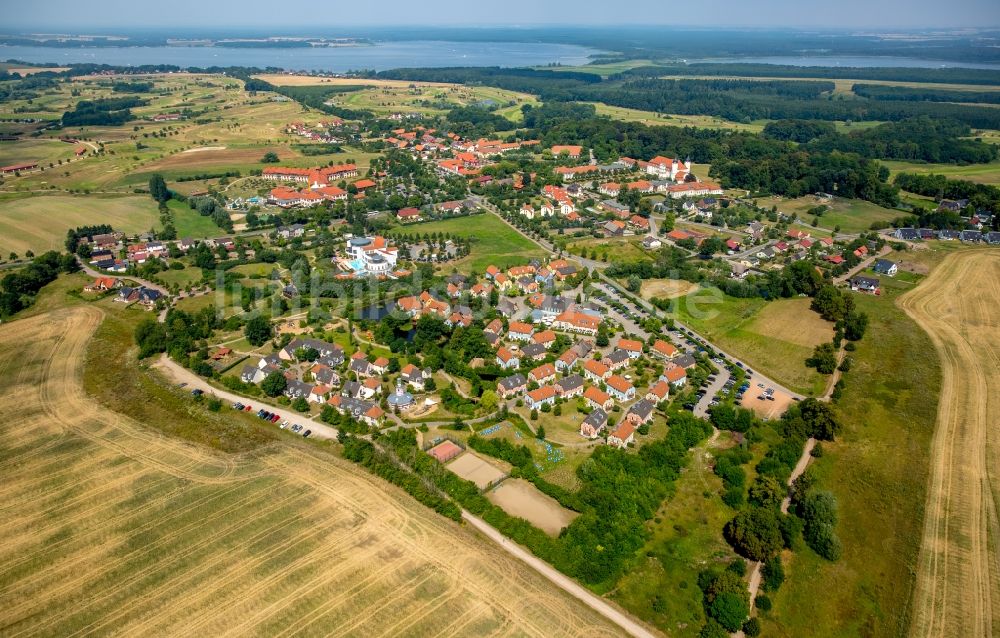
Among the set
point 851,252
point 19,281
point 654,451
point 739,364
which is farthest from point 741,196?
point 19,281

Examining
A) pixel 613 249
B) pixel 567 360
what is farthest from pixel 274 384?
pixel 613 249

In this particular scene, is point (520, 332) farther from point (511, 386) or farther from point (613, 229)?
point (613, 229)

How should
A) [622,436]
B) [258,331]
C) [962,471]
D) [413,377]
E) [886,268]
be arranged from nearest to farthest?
[962,471]
[622,436]
[413,377]
[258,331]
[886,268]

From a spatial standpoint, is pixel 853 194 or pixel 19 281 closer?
pixel 19 281

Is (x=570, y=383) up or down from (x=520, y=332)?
down

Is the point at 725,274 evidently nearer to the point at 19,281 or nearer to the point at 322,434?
the point at 322,434

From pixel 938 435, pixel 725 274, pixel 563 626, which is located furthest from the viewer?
pixel 725 274

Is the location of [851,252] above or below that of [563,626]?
above

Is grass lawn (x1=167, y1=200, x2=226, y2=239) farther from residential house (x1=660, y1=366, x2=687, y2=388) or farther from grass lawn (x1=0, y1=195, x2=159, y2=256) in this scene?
residential house (x1=660, y1=366, x2=687, y2=388)
